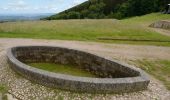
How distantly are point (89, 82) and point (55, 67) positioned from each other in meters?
6.83

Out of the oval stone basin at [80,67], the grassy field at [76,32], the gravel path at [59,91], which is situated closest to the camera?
the gravel path at [59,91]

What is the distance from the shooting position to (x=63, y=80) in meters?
15.1

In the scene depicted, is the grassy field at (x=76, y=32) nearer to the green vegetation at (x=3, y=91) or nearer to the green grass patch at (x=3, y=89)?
the green grass patch at (x=3, y=89)

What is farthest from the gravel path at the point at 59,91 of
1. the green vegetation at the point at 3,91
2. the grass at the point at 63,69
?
the grass at the point at 63,69

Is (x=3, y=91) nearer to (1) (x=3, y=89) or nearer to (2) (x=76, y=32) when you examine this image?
(1) (x=3, y=89)

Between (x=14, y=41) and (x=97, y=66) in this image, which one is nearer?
(x=97, y=66)

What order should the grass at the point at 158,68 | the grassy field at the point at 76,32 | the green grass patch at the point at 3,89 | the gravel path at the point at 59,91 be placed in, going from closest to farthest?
the gravel path at the point at 59,91 < the green grass patch at the point at 3,89 < the grass at the point at 158,68 < the grassy field at the point at 76,32

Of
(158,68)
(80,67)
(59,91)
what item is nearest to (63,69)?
(80,67)

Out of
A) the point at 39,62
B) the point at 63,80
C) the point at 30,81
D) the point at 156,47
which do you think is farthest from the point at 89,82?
the point at 156,47

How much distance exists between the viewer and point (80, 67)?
2097 cm

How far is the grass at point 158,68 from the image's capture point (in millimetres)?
18594

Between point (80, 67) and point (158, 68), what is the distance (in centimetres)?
564

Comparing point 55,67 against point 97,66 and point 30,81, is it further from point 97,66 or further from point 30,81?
point 30,81

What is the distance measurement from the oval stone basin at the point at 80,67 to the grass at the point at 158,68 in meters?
2.22
